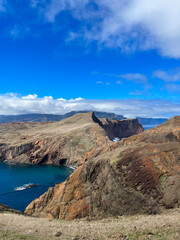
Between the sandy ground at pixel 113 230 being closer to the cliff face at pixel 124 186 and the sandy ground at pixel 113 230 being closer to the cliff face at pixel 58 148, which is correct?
the cliff face at pixel 124 186

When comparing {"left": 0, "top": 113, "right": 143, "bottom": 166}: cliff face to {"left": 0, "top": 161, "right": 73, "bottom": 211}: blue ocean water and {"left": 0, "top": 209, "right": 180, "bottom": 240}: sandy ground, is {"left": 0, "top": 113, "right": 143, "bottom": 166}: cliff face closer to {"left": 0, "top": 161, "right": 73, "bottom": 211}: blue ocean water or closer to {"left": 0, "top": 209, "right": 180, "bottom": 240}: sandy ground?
{"left": 0, "top": 161, "right": 73, "bottom": 211}: blue ocean water

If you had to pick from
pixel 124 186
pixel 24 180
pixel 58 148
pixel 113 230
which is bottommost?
pixel 24 180

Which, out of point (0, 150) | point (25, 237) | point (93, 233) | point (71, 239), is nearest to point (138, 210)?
point (93, 233)

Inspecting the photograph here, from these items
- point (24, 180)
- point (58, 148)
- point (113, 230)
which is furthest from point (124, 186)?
point (58, 148)

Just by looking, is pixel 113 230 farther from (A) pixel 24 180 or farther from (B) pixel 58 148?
(B) pixel 58 148

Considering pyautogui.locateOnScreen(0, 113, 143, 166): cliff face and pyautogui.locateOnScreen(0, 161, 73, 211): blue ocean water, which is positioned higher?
pyautogui.locateOnScreen(0, 113, 143, 166): cliff face

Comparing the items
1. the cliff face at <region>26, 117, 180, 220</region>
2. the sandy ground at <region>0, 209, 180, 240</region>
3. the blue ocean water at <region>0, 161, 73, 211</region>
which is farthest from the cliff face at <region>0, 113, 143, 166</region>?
the sandy ground at <region>0, 209, 180, 240</region>

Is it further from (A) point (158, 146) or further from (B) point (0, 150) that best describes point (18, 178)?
(A) point (158, 146)
